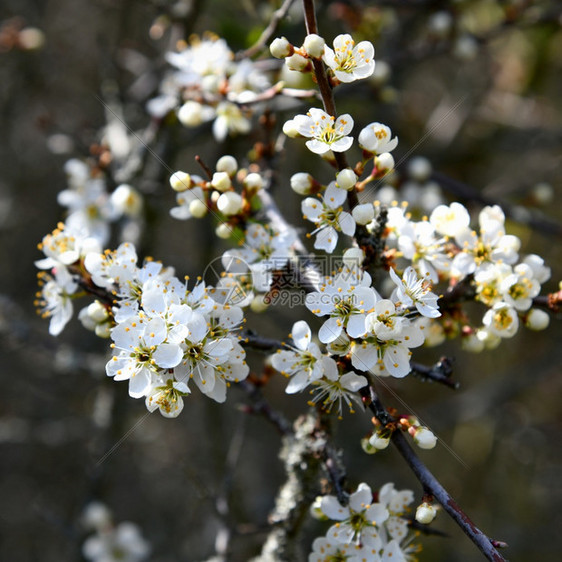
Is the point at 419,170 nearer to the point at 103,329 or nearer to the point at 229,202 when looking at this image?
the point at 229,202

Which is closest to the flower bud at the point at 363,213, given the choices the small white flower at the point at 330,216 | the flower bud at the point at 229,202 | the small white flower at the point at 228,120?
the small white flower at the point at 330,216

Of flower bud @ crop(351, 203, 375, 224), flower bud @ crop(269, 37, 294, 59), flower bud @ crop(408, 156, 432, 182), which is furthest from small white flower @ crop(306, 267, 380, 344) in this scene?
flower bud @ crop(408, 156, 432, 182)

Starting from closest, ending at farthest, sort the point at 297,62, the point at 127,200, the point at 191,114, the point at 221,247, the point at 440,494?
the point at 440,494
the point at 297,62
the point at 191,114
the point at 127,200
the point at 221,247

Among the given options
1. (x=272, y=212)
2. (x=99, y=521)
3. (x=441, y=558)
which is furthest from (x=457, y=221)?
(x=441, y=558)

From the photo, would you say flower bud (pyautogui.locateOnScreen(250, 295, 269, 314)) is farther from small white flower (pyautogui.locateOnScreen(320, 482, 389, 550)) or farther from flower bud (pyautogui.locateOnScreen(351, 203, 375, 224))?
small white flower (pyautogui.locateOnScreen(320, 482, 389, 550))

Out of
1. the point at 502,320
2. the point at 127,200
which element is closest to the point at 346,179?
the point at 502,320

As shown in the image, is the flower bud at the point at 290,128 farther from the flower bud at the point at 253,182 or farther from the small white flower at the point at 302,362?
the small white flower at the point at 302,362
